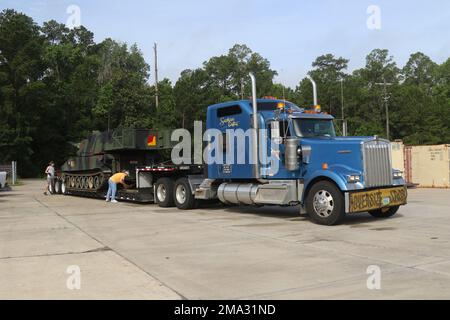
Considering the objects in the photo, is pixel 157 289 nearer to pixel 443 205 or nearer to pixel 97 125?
pixel 443 205

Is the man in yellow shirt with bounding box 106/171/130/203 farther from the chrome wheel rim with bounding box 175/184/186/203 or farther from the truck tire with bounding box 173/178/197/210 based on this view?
the chrome wheel rim with bounding box 175/184/186/203

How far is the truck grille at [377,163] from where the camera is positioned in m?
11.3

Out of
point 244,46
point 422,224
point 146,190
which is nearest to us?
point 422,224

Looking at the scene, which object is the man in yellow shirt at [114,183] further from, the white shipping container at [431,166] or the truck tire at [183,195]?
the white shipping container at [431,166]

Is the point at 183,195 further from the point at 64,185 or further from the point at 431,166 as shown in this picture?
the point at 431,166

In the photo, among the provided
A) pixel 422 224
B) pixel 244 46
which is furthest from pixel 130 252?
pixel 244 46

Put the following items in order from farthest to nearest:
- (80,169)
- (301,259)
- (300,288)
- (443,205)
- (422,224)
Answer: (80,169)
(443,205)
(422,224)
(301,259)
(300,288)

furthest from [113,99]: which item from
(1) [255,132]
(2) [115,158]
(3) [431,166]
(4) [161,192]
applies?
(1) [255,132]

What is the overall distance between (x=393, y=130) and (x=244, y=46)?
35635mm

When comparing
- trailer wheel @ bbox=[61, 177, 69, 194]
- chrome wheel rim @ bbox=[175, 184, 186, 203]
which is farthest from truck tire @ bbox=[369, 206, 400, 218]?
trailer wheel @ bbox=[61, 177, 69, 194]

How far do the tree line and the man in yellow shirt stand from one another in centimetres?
2810

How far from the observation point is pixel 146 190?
18.0m

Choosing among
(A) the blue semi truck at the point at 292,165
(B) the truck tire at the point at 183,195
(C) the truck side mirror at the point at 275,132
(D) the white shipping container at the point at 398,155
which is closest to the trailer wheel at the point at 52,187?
(B) the truck tire at the point at 183,195

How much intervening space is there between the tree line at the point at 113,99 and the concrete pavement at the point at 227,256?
34.6 m
